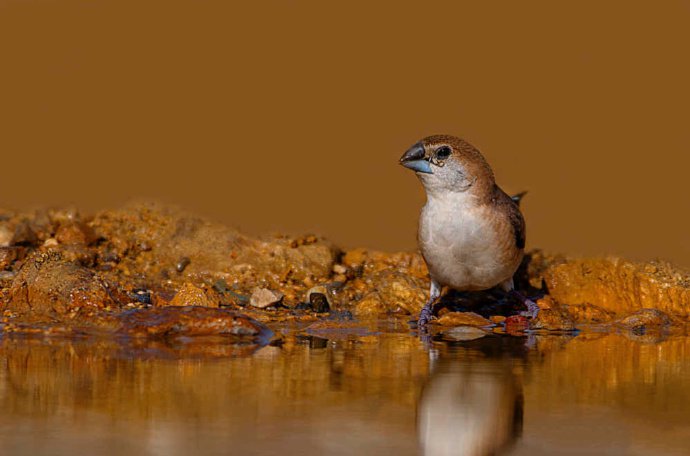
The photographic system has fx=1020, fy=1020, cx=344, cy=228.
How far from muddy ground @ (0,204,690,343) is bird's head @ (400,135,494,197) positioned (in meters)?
1.11

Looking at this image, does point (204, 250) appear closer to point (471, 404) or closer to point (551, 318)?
point (551, 318)

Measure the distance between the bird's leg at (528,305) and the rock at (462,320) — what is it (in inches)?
14.4

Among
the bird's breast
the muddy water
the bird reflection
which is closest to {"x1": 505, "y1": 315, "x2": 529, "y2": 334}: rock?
the bird's breast

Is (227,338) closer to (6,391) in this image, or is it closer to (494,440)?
(6,391)

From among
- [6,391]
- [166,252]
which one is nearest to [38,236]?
[166,252]

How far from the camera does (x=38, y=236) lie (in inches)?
370

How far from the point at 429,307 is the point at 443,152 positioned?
1343 mm

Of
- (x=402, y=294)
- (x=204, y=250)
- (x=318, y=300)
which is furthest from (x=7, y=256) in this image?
(x=402, y=294)

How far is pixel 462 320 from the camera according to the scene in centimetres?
823

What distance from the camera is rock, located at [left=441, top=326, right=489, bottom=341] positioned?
7.35 metres

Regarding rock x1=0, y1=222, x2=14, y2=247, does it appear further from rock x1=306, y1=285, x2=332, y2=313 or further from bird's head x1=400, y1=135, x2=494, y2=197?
bird's head x1=400, y1=135, x2=494, y2=197

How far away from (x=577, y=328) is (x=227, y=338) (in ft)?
9.73

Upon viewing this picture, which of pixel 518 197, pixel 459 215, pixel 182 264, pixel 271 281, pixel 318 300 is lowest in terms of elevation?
pixel 318 300

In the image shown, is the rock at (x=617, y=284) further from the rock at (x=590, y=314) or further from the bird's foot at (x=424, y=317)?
the bird's foot at (x=424, y=317)
